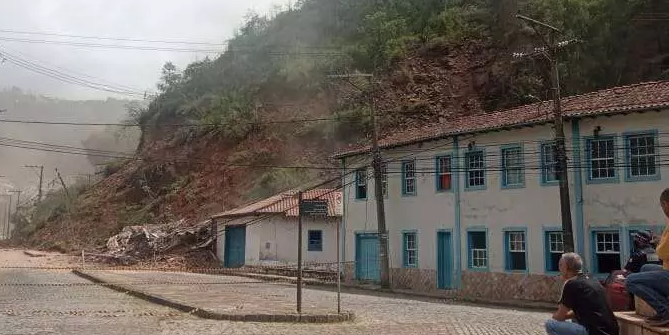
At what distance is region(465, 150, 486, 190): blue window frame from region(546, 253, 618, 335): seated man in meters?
17.9

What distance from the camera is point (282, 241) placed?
120 ft

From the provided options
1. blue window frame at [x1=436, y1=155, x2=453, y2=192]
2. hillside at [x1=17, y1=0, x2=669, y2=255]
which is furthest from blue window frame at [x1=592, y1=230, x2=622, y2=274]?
hillside at [x1=17, y1=0, x2=669, y2=255]

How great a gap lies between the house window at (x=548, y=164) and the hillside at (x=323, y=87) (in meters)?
15.8

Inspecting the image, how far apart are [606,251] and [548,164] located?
3.41 metres

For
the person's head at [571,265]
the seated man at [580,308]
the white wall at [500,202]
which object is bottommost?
the seated man at [580,308]

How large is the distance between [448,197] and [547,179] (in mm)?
4445

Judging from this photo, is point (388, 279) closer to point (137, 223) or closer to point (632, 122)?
point (632, 122)

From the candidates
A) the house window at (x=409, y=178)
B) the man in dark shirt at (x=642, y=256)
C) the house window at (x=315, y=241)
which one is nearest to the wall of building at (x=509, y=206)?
the house window at (x=409, y=178)

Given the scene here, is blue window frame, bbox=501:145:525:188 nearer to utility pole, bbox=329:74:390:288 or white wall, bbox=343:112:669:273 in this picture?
white wall, bbox=343:112:669:273

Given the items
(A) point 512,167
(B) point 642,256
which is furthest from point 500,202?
(B) point 642,256

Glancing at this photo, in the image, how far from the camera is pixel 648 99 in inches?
787

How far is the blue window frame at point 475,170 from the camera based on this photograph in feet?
79.9

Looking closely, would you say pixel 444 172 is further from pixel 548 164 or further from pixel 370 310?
pixel 370 310

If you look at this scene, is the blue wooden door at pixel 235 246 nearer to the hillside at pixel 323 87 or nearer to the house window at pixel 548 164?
the hillside at pixel 323 87
